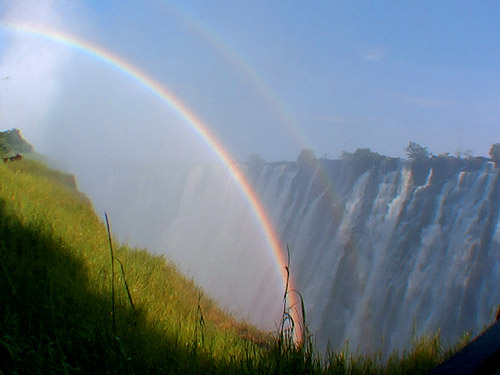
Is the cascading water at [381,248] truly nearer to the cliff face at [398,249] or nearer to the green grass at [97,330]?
the cliff face at [398,249]

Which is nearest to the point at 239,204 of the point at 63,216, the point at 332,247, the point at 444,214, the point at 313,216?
the point at 313,216

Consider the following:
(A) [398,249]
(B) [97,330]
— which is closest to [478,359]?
(B) [97,330]

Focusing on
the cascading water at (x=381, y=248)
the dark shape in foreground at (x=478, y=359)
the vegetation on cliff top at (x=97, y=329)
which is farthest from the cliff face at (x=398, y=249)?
the dark shape in foreground at (x=478, y=359)

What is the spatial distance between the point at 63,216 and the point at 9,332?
3941 millimetres

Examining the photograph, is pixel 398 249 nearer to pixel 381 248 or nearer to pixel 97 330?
pixel 381 248

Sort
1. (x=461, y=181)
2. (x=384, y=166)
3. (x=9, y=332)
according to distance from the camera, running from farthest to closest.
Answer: (x=384, y=166)
(x=461, y=181)
(x=9, y=332)

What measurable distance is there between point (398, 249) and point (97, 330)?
34.2 metres

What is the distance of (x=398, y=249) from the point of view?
108 ft

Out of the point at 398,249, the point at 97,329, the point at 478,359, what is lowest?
the point at 97,329

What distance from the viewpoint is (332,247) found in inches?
1624

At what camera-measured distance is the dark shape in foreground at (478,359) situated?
1455 millimetres

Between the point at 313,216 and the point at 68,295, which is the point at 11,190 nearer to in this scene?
the point at 68,295

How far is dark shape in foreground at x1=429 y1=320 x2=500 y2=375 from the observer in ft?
4.77

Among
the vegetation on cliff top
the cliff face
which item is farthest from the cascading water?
the vegetation on cliff top
